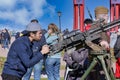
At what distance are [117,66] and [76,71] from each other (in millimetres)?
2111

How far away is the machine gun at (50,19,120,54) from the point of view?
309 inches

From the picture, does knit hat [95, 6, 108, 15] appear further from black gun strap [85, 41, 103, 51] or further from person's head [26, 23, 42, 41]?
person's head [26, 23, 42, 41]

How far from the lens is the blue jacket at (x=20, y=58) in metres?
7.92

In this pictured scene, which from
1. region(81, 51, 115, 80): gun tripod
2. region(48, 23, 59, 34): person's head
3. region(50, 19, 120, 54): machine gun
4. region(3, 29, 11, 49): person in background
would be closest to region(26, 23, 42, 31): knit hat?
region(50, 19, 120, 54): machine gun

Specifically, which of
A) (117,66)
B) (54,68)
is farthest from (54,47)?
(54,68)

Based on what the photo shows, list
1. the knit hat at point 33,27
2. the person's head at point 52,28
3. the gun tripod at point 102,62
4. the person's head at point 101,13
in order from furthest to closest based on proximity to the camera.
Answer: the person's head at point 52,28 → the person's head at point 101,13 → the knit hat at point 33,27 → the gun tripod at point 102,62

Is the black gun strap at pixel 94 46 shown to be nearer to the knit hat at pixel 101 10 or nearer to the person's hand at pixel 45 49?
the person's hand at pixel 45 49

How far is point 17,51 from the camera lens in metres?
8.01

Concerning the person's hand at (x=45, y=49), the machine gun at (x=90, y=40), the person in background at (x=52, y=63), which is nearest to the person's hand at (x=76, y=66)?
the machine gun at (x=90, y=40)

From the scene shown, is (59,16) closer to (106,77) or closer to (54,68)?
(54,68)

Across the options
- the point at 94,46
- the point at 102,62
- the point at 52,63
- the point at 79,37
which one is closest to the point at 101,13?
the point at 79,37

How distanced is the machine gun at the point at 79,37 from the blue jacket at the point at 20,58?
0.36m

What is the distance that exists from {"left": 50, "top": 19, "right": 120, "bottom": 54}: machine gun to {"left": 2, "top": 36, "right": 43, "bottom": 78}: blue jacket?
36 centimetres

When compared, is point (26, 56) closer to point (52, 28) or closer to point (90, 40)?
point (90, 40)
